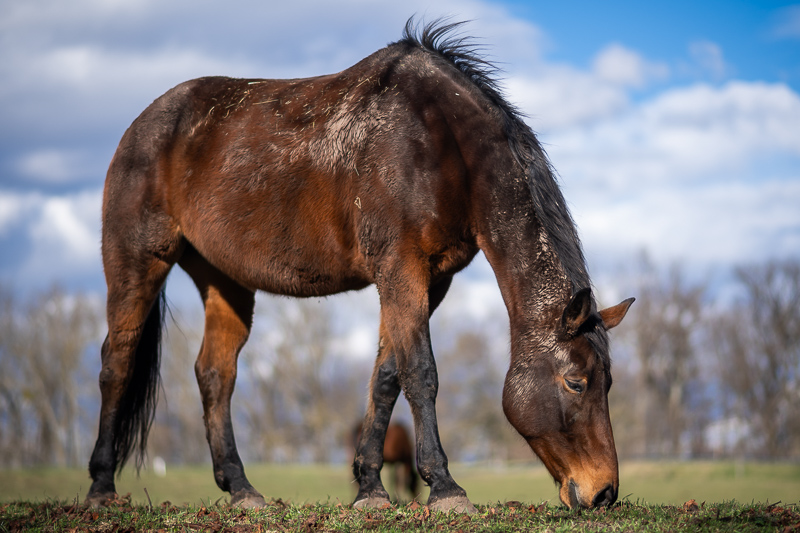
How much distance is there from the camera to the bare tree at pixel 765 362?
51219 mm

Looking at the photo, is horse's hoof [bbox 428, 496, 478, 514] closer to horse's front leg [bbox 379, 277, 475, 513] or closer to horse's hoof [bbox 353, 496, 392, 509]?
horse's front leg [bbox 379, 277, 475, 513]

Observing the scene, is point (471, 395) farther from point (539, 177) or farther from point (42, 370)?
point (539, 177)

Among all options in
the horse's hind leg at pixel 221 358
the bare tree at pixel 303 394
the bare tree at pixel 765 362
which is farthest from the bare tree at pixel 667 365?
the horse's hind leg at pixel 221 358

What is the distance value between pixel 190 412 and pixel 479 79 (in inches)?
2087

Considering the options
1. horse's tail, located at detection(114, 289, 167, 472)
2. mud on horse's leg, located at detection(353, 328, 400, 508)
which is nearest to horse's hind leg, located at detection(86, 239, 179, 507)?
horse's tail, located at detection(114, 289, 167, 472)

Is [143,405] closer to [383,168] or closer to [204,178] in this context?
[204,178]

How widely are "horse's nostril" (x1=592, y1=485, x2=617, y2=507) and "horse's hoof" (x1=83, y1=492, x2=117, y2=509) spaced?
3.91 metres

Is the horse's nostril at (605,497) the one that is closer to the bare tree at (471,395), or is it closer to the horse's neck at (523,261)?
the horse's neck at (523,261)

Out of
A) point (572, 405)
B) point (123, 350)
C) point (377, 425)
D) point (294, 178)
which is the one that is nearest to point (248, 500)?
point (377, 425)

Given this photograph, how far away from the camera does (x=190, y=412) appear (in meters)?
54.2

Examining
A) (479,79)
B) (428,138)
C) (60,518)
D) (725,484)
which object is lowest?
(725,484)

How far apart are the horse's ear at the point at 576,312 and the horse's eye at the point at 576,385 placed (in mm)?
320

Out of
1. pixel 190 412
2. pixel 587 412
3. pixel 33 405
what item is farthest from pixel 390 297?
pixel 190 412

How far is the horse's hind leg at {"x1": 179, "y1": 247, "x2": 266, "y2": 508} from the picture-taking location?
6.17 m
